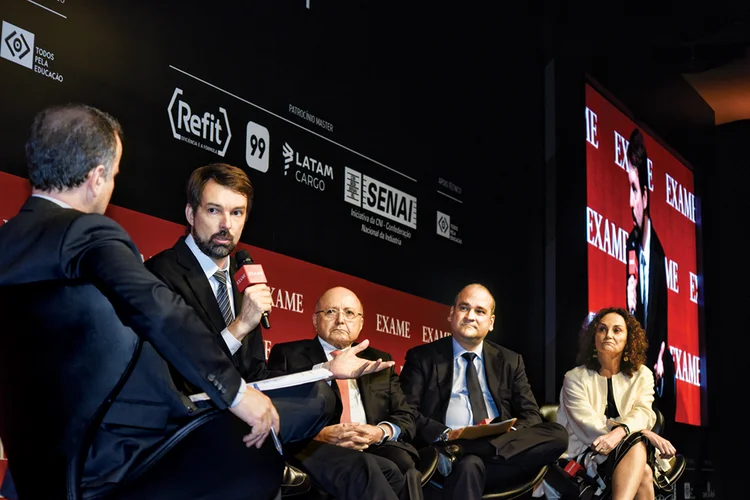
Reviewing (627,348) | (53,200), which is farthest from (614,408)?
(53,200)

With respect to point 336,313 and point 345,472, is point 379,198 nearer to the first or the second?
point 336,313

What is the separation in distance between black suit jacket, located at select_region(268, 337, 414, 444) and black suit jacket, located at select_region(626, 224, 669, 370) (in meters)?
4.48

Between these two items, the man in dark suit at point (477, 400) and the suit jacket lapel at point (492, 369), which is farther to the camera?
the suit jacket lapel at point (492, 369)

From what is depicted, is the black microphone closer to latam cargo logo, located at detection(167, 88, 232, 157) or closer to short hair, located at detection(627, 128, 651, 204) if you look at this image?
latam cargo logo, located at detection(167, 88, 232, 157)

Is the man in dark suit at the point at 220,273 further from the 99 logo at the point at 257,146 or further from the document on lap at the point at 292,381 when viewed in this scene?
the 99 logo at the point at 257,146

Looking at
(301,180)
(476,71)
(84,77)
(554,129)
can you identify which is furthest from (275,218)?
(554,129)

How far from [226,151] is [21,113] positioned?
3.93 feet

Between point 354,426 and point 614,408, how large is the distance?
2.36 meters

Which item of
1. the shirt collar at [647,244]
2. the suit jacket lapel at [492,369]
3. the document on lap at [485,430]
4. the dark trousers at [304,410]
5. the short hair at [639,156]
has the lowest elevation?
the document on lap at [485,430]

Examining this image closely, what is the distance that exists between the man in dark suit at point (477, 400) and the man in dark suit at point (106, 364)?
2.52 meters

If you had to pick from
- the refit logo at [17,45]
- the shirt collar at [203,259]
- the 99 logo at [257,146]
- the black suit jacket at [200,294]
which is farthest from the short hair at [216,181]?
the 99 logo at [257,146]

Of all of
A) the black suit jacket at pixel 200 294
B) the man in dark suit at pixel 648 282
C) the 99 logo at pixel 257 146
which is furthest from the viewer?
the man in dark suit at pixel 648 282

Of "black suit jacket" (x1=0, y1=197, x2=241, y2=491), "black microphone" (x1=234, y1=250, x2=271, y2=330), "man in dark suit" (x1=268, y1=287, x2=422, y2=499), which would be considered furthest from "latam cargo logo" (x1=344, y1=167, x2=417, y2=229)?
"black suit jacket" (x1=0, y1=197, x2=241, y2=491)

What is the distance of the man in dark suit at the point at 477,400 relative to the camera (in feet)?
14.2
